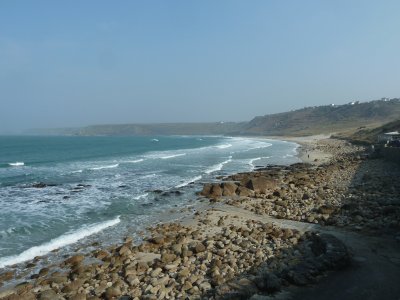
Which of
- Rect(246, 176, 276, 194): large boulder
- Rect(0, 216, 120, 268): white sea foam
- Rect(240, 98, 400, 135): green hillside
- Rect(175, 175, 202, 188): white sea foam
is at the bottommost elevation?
Rect(175, 175, 202, 188): white sea foam

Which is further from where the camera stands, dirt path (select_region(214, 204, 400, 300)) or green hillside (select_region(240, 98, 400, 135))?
green hillside (select_region(240, 98, 400, 135))

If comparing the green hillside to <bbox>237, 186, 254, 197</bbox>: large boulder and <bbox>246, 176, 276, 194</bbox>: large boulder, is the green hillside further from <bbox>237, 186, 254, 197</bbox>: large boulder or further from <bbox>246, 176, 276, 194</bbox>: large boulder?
<bbox>237, 186, 254, 197</bbox>: large boulder

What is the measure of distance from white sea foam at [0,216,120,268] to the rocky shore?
2.89ft

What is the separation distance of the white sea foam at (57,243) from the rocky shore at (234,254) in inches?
34.7

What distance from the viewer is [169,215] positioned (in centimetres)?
1956

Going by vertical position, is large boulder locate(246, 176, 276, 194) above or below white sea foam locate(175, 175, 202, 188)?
above

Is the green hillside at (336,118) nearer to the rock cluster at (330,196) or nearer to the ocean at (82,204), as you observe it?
the rock cluster at (330,196)

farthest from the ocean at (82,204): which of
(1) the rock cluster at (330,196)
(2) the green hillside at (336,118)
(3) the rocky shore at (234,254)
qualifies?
(2) the green hillside at (336,118)

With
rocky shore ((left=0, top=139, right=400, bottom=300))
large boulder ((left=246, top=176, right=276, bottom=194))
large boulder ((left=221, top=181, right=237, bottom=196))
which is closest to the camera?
rocky shore ((left=0, top=139, right=400, bottom=300))

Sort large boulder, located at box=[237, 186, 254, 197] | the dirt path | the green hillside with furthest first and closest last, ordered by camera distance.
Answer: the green hillside
large boulder, located at box=[237, 186, 254, 197]
the dirt path

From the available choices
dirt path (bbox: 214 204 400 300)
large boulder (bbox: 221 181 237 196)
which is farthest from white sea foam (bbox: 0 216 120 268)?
dirt path (bbox: 214 204 400 300)

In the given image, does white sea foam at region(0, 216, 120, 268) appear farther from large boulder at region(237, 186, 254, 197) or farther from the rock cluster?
large boulder at region(237, 186, 254, 197)

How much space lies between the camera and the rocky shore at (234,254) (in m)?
10.0

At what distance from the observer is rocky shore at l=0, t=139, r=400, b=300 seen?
1001 centimetres
